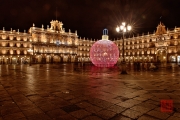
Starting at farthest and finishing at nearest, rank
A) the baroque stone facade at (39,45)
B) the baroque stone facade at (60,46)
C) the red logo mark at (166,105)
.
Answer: the baroque stone facade at (39,45)
the baroque stone facade at (60,46)
the red logo mark at (166,105)

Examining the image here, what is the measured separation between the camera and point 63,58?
61094 mm

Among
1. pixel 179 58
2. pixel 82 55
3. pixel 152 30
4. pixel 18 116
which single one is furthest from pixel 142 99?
pixel 82 55

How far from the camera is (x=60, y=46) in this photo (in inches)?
2391

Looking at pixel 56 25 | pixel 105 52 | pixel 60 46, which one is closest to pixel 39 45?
pixel 60 46

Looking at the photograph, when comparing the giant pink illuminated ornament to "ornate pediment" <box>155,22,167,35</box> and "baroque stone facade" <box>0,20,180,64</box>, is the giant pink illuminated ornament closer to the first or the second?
"baroque stone facade" <box>0,20,180,64</box>

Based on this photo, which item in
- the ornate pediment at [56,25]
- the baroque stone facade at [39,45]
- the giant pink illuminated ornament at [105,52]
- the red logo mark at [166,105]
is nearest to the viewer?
the red logo mark at [166,105]

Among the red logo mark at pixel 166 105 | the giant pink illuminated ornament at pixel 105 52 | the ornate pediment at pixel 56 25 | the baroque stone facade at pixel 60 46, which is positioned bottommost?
the red logo mark at pixel 166 105

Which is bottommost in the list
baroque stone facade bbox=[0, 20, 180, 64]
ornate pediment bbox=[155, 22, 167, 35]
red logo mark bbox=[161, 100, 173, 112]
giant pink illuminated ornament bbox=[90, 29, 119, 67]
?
red logo mark bbox=[161, 100, 173, 112]

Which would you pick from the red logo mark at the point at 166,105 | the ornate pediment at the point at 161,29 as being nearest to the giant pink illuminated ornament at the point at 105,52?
the red logo mark at the point at 166,105

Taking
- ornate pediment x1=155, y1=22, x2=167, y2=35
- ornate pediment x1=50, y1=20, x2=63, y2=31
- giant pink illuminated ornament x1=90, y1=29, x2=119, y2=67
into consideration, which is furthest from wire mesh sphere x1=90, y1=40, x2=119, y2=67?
ornate pediment x1=50, y1=20, x2=63, y2=31

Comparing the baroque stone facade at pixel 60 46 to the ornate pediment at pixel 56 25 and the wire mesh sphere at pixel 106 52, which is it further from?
the wire mesh sphere at pixel 106 52

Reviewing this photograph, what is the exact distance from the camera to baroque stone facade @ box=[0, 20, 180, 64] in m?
49.3

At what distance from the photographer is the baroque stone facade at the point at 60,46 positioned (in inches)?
1941

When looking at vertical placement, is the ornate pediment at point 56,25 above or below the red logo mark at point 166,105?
above
